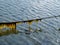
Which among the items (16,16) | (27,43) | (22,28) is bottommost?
(27,43)

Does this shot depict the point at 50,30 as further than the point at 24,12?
No

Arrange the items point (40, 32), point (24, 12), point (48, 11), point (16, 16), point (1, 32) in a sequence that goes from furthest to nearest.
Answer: point (48, 11), point (24, 12), point (16, 16), point (40, 32), point (1, 32)

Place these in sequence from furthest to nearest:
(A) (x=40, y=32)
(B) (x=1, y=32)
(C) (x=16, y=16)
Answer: (C) (x=16, y=16) → (A) (x=40, y=32) → (B) (x=1, y=32)

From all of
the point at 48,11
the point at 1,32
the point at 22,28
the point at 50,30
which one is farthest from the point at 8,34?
the point at 48,11

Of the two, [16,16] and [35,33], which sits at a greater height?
[16,16]

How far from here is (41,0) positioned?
4753 centimetres

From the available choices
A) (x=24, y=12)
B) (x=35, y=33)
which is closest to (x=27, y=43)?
(x=35, y=33)

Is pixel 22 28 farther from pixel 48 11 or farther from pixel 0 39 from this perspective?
pixel 48 11

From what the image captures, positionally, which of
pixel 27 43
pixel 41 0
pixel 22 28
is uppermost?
pixel 41 0

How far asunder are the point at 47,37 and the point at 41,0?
2628 cm

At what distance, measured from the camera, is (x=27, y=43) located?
20.7 m

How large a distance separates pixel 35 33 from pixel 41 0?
83.1 feet

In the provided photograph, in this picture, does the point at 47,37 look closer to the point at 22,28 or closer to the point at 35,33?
the point at 35,33

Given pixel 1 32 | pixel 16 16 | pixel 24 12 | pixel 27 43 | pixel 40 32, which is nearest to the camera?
pixel 27 43
